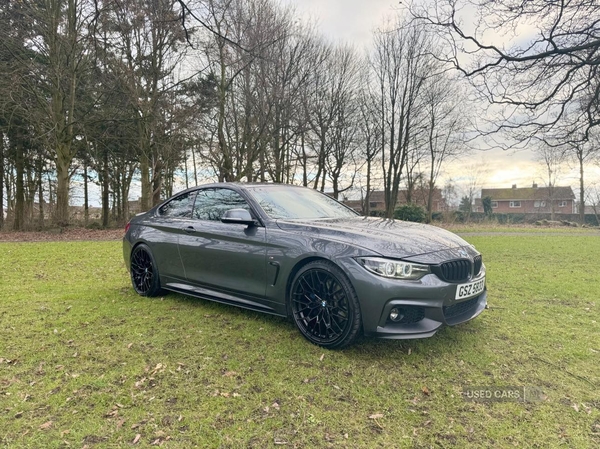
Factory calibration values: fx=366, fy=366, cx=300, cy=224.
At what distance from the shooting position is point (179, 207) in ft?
15.2

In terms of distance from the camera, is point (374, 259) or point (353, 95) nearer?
point (374, 259)

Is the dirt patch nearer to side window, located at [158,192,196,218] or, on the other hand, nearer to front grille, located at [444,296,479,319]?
side window, located at [158,192,196,218]

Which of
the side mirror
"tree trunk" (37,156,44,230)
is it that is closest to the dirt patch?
"tree trunk" (37,156,44,230)

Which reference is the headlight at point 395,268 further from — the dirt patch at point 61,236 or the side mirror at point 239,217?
the dirt patch at point 61,236

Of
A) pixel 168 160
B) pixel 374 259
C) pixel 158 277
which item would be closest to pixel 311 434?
pixel 374 259

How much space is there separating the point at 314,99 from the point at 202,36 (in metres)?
7.19

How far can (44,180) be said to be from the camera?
71.6 feet

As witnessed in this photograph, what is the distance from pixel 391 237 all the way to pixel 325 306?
823 mm

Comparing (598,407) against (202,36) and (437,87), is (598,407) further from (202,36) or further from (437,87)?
(437,87)

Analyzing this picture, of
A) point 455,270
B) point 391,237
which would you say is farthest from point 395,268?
point 455,270

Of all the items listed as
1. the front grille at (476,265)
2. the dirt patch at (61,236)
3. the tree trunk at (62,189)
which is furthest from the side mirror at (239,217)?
the tree trunk at (62,189)

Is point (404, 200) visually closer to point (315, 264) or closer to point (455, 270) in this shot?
point (455, 270)

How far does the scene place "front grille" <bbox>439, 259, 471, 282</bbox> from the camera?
9.79 ft

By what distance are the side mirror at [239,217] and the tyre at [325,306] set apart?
0.76 metres
